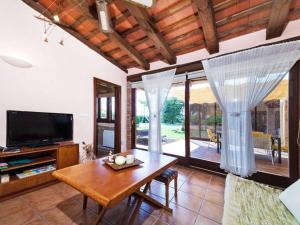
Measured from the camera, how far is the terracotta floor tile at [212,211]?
A: 5.64ft

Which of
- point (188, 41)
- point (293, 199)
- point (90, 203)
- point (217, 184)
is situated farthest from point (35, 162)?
point (188, 41)

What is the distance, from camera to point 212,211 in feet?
5.99

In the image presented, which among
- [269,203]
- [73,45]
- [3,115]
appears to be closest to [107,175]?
[269,203]

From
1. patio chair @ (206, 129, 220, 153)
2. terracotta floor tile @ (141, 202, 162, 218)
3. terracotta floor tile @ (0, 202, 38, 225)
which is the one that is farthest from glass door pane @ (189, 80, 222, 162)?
terracotta floor tile @ (0, 202, 38, 225)

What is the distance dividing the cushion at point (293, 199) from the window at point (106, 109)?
395 cm

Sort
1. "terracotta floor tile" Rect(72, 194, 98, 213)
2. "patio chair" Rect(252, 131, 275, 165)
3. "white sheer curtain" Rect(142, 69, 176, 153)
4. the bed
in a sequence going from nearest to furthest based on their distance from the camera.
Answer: the bed → "terracotta floor tile" Rect(72, 194, 98, 213) → "patio chair" Rect(252, 131, 275, 165) → "white sheer curtain" Rect(142, 69, 176, 153)

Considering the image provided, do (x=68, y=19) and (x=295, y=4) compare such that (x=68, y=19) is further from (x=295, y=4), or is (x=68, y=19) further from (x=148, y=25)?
(x=295, y=4)

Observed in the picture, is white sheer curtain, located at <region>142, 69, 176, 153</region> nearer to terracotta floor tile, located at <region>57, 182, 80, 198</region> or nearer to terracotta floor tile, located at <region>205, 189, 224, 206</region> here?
terracotta floor tile, located at <region>205, 189, 224, 206</region>

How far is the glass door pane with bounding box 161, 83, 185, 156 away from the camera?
3.50 m

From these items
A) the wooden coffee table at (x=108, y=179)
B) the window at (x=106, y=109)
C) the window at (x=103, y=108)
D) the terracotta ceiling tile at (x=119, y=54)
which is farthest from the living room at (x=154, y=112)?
the window at (x=103, y=108)

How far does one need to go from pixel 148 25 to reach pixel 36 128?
8.08 feet

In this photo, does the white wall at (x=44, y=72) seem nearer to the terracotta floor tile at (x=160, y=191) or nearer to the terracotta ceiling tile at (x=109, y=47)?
the terracotta ceiling tile at (x=109, y=47)

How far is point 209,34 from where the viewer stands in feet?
7.91

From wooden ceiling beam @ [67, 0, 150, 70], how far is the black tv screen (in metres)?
1.71
